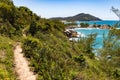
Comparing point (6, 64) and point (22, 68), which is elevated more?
point (6, 64)

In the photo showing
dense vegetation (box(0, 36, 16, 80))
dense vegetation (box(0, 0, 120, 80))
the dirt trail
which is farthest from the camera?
dense vegetation (box(0, 0, 120, 80))

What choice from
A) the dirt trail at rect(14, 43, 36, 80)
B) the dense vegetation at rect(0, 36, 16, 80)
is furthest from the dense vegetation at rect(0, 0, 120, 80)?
the dirt trail at rect(14, 43, 36, 80)

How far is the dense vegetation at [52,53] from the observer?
16.8m

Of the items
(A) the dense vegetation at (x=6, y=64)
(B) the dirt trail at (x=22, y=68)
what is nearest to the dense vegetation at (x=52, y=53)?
(A) the dense vegetation at (x=6, y=64)

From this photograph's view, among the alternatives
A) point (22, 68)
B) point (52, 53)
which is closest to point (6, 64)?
point (22, 68)

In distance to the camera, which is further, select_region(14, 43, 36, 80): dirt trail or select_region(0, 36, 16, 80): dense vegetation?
select_region(14, 43, 36, 80): dirt trail

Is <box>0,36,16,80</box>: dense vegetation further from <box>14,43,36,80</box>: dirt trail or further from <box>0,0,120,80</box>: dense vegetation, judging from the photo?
<box>14,43,36,80</box>: dirt trail

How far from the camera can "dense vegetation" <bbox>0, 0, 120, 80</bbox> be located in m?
16.8

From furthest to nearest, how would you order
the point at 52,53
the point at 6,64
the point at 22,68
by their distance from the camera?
the point at 52,53
the point at 6,64
the point at 22,68

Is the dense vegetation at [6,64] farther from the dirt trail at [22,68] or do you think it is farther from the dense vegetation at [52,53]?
the dirt trail at [22,68]

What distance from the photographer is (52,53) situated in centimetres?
2061

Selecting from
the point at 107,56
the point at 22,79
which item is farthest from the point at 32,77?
the point at 107,56

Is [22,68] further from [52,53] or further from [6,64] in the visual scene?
[52,53]

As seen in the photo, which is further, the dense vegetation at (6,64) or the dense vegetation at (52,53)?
the dense vegetation at (52,53)
